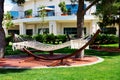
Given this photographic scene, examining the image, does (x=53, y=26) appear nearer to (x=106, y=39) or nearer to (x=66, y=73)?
(x=106, y=39)

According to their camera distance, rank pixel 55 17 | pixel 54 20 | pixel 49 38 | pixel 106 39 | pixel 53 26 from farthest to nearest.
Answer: pixel 53 26
pixel 54 20
pixel 55 17
pixel 49 38
pixel 106 39

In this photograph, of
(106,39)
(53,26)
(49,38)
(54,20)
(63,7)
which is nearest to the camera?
(106,39)

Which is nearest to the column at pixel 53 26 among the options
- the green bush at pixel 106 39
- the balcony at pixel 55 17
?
the balcony at pixel 55 17

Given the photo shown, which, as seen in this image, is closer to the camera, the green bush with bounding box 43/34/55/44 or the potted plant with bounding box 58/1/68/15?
the green bush with bounding box 43/34/55/44

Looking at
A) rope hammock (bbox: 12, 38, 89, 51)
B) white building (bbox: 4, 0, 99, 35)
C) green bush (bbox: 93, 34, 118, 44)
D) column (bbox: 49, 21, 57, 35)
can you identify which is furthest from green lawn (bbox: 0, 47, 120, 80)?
column (bbox: 49, 21, 57, 35)

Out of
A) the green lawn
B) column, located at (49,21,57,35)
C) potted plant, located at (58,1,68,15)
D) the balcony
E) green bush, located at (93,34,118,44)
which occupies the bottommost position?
green bush, located at (93,34,118,44)

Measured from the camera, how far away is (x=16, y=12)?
45.0m

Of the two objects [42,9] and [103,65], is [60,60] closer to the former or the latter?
[103,65]

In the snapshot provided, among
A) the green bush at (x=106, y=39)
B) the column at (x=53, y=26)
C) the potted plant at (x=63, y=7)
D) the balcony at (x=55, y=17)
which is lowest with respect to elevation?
the green bush at (x=106, y=39)

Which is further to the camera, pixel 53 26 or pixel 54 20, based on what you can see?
pixel 53 26

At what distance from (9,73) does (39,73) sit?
36.9 inches

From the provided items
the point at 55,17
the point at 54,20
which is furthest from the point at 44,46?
the point at 54,20

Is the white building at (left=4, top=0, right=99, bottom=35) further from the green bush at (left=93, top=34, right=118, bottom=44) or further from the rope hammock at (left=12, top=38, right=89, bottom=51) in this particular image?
the rope hammock at (left=12, top=38, right=89, bottom=51)

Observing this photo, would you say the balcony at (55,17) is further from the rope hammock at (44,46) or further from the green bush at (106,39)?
the rope hammock at (44,46)
